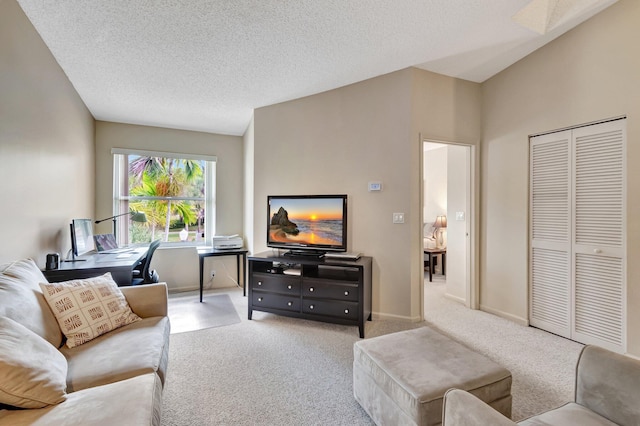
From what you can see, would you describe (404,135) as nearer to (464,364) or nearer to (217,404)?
(464,364)

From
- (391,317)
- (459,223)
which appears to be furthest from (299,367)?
(459,223)

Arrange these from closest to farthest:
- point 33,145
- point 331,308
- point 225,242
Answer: point 33,145, point 331,308, point 225,242

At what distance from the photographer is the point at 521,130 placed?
10.4 ft

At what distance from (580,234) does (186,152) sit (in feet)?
16.6

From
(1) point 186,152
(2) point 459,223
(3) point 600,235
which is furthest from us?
(1) point 186,152

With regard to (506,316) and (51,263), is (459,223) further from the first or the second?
(51,263)

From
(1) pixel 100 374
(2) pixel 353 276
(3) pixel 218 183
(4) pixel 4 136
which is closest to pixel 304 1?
(4) pixel 4 136

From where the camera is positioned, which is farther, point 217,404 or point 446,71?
point 446,71

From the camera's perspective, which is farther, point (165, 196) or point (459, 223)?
point (165, 196)

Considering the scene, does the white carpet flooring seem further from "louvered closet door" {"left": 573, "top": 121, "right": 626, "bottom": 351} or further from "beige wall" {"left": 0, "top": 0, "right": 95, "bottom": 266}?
"beige wall" {"left": 0, "top": 0, "right": 95, "bottom": 266}

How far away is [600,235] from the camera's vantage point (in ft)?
8.48

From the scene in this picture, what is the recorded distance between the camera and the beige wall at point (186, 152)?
4141 millimetres

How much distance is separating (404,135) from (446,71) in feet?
3.04

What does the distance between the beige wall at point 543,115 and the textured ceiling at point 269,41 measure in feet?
0.62
